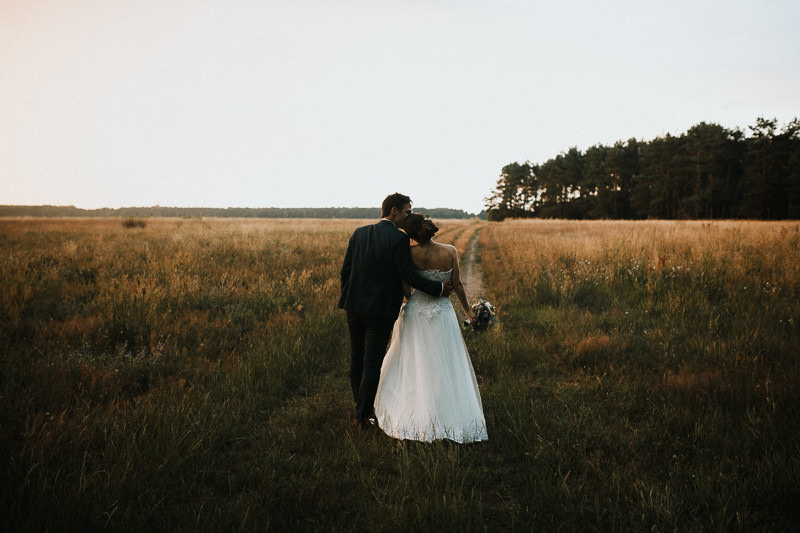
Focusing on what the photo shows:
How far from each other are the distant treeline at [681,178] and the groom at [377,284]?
2258 inches

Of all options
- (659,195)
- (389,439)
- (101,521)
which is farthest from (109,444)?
(659,195)

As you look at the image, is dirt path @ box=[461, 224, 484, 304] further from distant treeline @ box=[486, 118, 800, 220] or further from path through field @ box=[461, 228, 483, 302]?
distant treeline @ box=[486, 118, 800, 220]

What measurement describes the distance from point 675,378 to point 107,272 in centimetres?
1237

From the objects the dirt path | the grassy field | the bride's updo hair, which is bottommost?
the grassy field

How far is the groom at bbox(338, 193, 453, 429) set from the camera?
3521mm

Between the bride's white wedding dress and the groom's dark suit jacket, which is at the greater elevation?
the groom's dark suit jacket

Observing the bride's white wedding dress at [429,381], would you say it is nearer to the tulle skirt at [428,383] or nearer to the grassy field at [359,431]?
the tulle skirt at [428,383]

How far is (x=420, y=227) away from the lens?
3600 millimetres

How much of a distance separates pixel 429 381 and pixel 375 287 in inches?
42.8

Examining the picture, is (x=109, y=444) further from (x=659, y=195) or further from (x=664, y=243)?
(x=659, y=195)

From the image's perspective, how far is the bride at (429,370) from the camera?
3.37 metres

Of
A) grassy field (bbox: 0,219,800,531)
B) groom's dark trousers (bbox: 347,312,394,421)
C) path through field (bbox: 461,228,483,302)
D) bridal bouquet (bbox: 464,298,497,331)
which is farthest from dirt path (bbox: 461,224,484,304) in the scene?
groom's dark trousers (bbox: 347,312,394,421)

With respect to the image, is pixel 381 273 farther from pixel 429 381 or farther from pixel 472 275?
pixel 472 275

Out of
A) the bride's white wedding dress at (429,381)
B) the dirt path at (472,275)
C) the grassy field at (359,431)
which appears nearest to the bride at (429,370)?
the bride's white wedding dress at (429,381)
